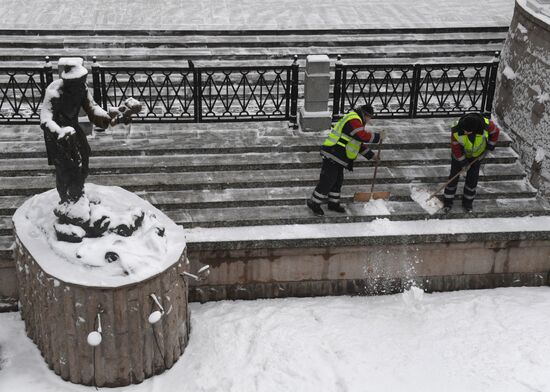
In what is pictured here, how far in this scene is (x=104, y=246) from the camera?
27.0 ft

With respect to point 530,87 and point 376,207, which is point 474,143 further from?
point 530,87

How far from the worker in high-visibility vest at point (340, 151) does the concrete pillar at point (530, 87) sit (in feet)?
9.10

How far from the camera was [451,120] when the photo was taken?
12953 millimetres

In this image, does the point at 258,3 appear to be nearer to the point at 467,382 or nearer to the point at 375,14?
the point at 375,14

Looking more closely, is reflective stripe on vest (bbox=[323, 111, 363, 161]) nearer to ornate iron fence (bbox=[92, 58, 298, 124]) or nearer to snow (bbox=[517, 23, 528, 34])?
ornate iron fence (bbox=[92, 58, 298, 124])

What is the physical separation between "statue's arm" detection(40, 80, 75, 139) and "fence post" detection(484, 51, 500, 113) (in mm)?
7759

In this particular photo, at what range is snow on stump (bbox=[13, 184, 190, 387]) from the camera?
26.4 feet

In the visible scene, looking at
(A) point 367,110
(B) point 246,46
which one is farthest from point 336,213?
(B) point 246,46

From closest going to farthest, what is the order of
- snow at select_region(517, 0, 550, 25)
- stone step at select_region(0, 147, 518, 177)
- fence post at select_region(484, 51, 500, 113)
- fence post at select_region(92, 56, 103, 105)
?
stone step at select_region(0, 147, 518, 177), snow at select_region(517, 0, 550, 25), fence post at select_region(92, 56, 103, 105), fence post at select_region(484, 51, 500, 113)

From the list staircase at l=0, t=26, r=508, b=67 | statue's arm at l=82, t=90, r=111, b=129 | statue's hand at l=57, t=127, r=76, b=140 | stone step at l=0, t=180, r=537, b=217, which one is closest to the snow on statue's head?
statue's arm at l=82, t=90, r=111, b=129

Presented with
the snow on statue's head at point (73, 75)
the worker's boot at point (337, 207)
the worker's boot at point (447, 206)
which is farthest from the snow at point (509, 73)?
the snow on statue's head at point (73, 75)

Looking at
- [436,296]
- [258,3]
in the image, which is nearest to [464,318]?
[436,296]

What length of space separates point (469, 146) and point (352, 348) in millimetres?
3398

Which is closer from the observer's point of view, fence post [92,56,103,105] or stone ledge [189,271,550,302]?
stone ledge [189,271,550,302]
